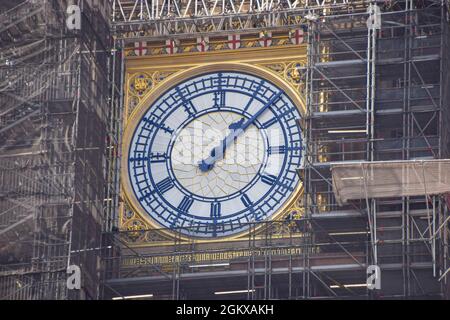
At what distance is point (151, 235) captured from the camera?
1937 inches

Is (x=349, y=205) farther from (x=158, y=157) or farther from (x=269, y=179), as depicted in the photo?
(x=158, y=157)

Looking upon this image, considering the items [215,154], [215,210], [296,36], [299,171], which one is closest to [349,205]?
[299,171]

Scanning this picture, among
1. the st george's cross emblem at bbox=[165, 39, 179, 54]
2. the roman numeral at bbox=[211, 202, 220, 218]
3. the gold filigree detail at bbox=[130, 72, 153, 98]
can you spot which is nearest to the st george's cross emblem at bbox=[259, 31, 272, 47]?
the st george's cross emblem at bbox=[165, 39, 179, 54]

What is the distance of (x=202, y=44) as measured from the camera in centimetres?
5041

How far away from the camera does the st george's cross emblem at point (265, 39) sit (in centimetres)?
5012

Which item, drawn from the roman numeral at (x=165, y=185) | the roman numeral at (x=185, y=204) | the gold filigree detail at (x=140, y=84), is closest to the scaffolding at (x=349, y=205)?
the roman numeral at (x=185, y=204)

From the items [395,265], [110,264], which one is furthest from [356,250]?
[110,264]

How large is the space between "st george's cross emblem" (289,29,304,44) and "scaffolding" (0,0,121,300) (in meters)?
2.90

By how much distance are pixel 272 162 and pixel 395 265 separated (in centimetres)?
298

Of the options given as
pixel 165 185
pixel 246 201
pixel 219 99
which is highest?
pixel 219 99

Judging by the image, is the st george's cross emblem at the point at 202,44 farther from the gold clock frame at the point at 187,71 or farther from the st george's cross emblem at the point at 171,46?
the st george's cross emblem at the point at 171,46

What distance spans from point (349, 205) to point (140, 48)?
4.70m

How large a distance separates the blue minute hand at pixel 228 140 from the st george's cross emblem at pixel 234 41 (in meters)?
1.19

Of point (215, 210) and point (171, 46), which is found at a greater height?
point (171, 46)
